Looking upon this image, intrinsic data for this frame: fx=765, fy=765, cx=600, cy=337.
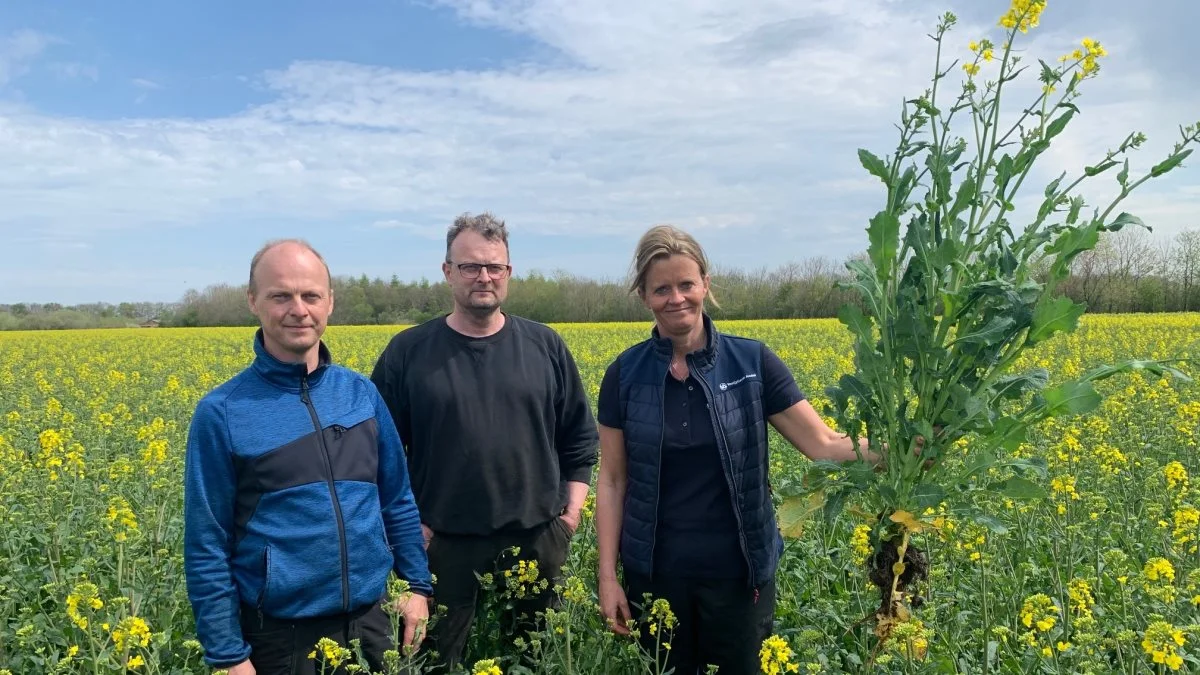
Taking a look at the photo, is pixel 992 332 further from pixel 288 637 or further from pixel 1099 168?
pixel 288 637

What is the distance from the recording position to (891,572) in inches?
89.5

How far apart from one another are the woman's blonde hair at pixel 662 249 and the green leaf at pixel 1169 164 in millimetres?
1342

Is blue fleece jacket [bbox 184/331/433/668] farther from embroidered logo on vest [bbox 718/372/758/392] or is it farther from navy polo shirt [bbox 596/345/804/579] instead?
embroidered logo on vest [bbox 718/372/758/392]

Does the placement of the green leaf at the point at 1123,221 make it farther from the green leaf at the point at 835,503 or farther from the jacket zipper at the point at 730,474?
the jacket zipper at the point at 730,474

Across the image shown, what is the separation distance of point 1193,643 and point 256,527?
12.5 ft

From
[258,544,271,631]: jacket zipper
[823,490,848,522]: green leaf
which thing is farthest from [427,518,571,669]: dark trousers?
[823,490,848,522]: green leaf

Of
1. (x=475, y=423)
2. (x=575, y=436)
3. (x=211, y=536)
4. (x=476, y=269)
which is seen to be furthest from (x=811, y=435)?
(x=211, y=536)

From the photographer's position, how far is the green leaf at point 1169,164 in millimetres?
1984

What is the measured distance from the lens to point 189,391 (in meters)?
10.5

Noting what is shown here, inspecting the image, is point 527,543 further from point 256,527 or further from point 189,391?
point 189,391

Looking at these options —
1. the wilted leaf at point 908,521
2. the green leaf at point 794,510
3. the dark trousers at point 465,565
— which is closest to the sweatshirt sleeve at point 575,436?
the dark trousers at point 465,565

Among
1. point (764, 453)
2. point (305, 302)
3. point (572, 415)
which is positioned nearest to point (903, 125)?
point (764, 453)

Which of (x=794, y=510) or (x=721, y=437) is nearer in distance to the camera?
(x=794, y=510)

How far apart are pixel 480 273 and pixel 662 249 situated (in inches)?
40.0
